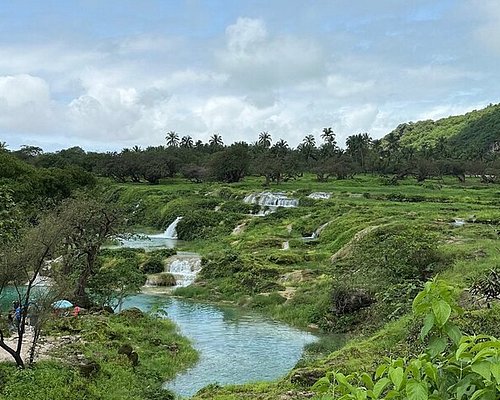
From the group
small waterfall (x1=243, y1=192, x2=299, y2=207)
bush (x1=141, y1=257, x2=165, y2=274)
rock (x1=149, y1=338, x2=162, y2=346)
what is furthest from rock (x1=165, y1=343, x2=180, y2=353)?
small waterfall (x1=243, y1=192, x2=299, y2=207)

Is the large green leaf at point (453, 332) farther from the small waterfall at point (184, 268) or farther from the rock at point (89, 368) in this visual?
the small waterfall at point (184, 268)

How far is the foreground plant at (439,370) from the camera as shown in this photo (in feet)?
9.00

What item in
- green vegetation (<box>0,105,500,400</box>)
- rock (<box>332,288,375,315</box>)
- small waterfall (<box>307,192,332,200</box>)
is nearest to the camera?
green vegetation (<box>0,105,500,400</box>)

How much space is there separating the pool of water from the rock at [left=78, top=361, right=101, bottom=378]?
2572 millimetres

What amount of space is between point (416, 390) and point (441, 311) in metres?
0.48

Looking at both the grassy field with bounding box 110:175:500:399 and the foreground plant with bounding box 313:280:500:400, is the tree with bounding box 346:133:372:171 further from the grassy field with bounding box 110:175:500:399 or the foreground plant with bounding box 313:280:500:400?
the foreground plant with bounding box 313:280:500:400

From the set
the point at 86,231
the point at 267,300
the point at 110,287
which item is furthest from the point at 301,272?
the point at 86,231

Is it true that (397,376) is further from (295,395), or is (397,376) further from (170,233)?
(170,233)

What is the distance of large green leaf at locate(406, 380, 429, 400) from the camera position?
9.10ft

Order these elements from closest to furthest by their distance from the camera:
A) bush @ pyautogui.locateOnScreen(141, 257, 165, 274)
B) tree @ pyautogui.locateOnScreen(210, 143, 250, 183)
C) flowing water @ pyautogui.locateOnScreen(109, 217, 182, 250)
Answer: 1. bush @ pyautogui.locateOnScreen(141, 257, 165, 274)
2. flowing water @ pyautogui.locateOnScreen(109, 217, 182, 250)
3. tree @ pyautogui.locateOnScreen(210, 143, 250, 183)

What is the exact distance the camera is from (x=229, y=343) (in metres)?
25.2

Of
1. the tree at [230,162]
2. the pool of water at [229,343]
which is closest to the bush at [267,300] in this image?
the pool of water at [229,343]

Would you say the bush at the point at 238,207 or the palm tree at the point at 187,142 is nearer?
the bush at the point at 238,207

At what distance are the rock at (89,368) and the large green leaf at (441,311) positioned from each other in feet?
57.1
